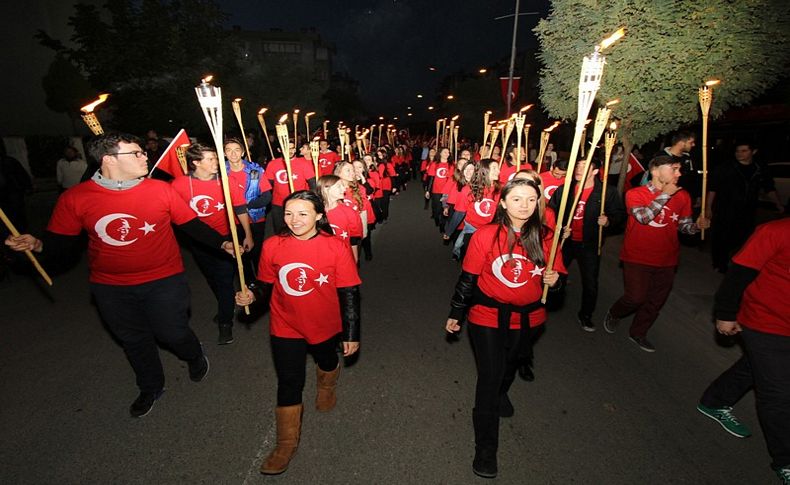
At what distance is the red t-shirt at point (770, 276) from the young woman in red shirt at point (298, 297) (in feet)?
8.88

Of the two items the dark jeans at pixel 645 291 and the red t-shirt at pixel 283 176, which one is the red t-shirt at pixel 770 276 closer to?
the dark jeans at pixel 645 291

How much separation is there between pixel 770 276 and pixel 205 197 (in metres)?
4.97

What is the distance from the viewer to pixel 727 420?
3.45 metres

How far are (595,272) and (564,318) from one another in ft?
2.93

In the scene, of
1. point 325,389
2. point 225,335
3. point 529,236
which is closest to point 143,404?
point 225,335

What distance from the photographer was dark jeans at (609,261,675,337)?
4469mm

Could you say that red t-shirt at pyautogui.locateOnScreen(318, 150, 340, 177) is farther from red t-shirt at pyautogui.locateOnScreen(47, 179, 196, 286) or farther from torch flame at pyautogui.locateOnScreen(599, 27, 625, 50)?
torch flame at pyautogui.locateOnScreen(599, 27, 625, 50)

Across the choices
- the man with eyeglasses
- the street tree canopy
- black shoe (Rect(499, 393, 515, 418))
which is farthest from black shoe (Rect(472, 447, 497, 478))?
the street tree canopy

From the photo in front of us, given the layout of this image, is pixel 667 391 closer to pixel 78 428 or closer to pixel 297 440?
pixel 297 440

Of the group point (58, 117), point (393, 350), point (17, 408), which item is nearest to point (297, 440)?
point (393, 350)

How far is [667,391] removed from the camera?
3.98 meters

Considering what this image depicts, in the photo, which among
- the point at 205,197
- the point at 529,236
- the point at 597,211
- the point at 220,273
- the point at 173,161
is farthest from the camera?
the point at 173,161

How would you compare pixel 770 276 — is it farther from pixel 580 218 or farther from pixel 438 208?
pixel 438 208

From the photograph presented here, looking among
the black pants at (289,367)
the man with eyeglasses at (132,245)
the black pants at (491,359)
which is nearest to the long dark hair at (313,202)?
the black pants at (289,367)
